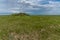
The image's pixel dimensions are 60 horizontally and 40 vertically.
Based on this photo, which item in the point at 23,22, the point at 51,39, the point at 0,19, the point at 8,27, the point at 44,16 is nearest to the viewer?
the point at 51,39

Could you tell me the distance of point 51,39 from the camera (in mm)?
12633

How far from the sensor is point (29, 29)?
13.4m

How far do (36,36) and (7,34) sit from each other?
7.36ft

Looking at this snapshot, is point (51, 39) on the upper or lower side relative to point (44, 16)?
lower

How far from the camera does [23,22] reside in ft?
47.7

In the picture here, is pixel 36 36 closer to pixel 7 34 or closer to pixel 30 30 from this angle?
Result: pixel 30 30

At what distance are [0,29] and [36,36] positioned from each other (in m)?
2.96

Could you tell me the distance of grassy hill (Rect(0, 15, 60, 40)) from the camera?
506 inches

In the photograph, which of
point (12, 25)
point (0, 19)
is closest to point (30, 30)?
point (12, 25)

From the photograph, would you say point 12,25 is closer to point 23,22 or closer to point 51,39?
point 23,22

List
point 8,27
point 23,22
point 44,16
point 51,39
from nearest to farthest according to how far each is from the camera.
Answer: point 51,39
point 8,27
point 23,22
point 44,16

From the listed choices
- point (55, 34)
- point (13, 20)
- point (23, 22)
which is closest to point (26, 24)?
point (23, 22)

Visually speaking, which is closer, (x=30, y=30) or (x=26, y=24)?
(x=30, y=30)

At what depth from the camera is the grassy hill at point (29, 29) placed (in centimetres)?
1284
